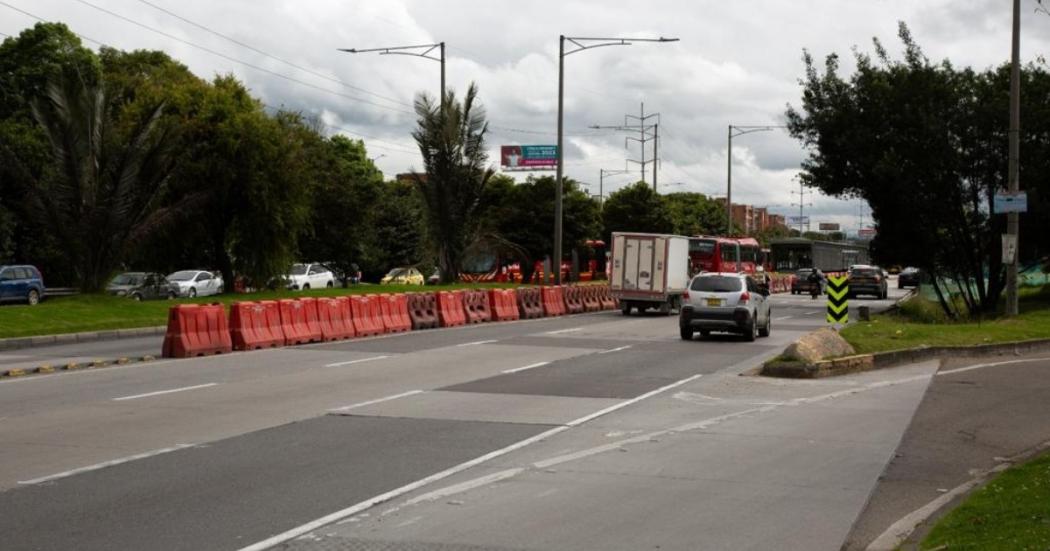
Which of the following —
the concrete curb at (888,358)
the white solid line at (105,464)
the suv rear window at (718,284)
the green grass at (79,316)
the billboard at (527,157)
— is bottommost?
the white solid line at (105,464)

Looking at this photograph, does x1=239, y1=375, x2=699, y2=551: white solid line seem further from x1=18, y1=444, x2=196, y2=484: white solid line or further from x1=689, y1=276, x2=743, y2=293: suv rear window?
x1=689, y1=276, x2=743, y2=293: suv rear window

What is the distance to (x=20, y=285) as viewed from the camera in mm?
41656

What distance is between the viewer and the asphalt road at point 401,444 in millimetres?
7984

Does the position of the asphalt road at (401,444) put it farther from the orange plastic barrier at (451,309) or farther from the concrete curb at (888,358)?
the orange plastic barrier at (451,309)

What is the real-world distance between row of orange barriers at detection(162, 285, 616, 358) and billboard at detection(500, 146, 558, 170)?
3023 inches

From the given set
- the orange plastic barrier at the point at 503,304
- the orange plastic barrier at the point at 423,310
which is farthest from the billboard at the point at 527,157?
the orange plastic barrier at the point at 423,310

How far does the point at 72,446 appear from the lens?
11.0 meters

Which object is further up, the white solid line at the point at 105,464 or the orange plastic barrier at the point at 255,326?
the orange plastic barrier at the point at 255,326

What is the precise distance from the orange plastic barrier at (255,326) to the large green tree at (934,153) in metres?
22.9

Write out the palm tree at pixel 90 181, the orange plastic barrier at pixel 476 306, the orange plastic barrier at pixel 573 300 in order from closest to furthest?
1. the palm tree at pixel 90 181
2. the orange plastic barrier at pixel 476 306
3. the orange plastic barrier at pixel 573 300

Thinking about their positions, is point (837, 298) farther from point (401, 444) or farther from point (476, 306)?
point (401, 444)

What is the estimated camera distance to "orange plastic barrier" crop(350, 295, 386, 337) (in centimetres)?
2684

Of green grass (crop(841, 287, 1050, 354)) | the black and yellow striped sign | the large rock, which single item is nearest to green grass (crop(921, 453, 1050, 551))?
the large rock

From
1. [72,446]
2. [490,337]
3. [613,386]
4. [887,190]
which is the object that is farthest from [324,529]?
[887,190]
